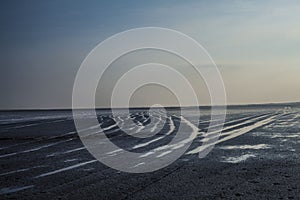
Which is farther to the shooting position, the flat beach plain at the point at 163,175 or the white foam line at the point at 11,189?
the white foam line at the point at 11,189

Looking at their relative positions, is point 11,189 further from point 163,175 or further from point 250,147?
point 250,147

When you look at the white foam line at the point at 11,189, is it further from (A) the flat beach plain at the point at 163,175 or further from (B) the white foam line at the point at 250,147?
(B) the white foam line at the point at 250,147

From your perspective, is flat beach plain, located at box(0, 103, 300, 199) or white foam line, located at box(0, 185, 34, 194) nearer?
flat beach plain, located at box(0, 103, 300, 199)

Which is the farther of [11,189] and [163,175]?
[163,175]

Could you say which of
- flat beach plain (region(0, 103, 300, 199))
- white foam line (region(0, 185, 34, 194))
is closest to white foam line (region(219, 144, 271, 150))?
flat beach plain (region(0, 103, 300, 199))

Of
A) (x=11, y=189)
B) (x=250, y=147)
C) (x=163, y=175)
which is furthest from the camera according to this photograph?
(x=250, y=147)

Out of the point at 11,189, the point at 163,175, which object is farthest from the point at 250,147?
the point at 11,189

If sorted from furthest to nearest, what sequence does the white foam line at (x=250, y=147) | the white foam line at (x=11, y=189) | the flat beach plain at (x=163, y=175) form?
the white foam line at (x=250, y=147)
the white foam line at (x=11, y=189)
the flat beach plain at (x=163, y=175)

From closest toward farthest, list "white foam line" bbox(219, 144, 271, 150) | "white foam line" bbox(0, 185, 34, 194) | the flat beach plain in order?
the flat beach plain
"white foam line" bbox(0, 185, 34, 194)
"white foam line" bbox(219, 144, 271, 150)

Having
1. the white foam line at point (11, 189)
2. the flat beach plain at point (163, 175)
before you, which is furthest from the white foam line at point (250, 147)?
the white foam line at point (11, 189)

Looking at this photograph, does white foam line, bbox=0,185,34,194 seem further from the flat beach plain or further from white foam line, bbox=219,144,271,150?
white foam line, bbox=219,144,271,150

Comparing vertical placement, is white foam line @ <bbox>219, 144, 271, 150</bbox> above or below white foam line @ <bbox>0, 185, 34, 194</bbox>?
above

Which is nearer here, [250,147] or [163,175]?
[163,175]

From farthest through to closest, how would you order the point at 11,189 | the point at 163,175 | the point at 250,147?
the point at 250,147, the point at 163,175, the point at 11,189
